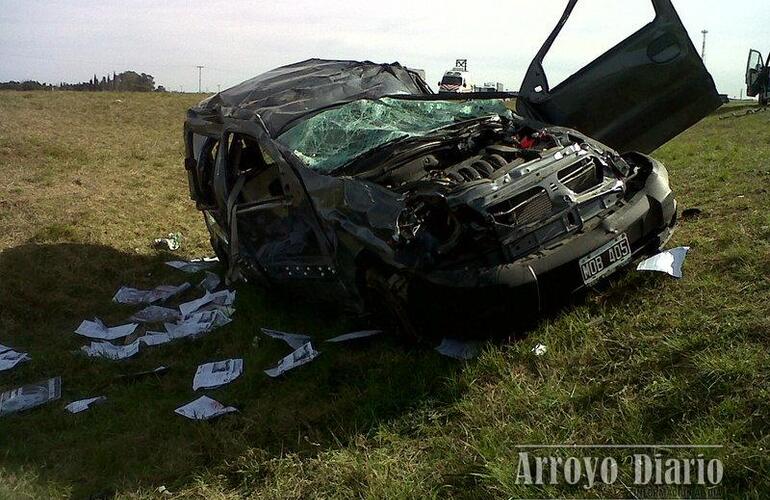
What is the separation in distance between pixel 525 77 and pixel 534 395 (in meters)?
2.78

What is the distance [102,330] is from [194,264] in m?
1.56

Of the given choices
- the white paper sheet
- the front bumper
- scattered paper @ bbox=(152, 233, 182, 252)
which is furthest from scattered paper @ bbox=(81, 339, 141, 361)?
scattered paper @ bbox=(152, 233, 182, 252)

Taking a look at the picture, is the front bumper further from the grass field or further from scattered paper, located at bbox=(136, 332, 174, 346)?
scattered paper, located at bbox=(136, 332, 174, 346)

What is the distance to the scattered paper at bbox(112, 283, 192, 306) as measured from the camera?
559 cm

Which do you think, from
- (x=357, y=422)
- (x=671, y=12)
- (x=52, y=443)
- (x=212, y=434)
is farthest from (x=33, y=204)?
(x=671, y=12)

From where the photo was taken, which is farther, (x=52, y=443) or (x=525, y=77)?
(x=525, y=77)

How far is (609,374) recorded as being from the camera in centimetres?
296

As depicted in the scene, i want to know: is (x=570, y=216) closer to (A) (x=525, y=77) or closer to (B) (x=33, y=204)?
(A) (x=525, y=77)

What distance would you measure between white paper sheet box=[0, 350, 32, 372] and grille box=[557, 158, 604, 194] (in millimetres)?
3678

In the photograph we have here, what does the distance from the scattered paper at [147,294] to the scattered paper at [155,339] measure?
0.92 m

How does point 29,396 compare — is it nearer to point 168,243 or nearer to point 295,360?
point 295,360

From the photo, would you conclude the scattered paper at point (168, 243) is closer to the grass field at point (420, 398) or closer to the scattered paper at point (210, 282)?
the scattered paper at point (210, 282)

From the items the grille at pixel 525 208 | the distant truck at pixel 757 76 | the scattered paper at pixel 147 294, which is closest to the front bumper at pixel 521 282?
the grille at pixel 525 208

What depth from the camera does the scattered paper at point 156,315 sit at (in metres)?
5.11
